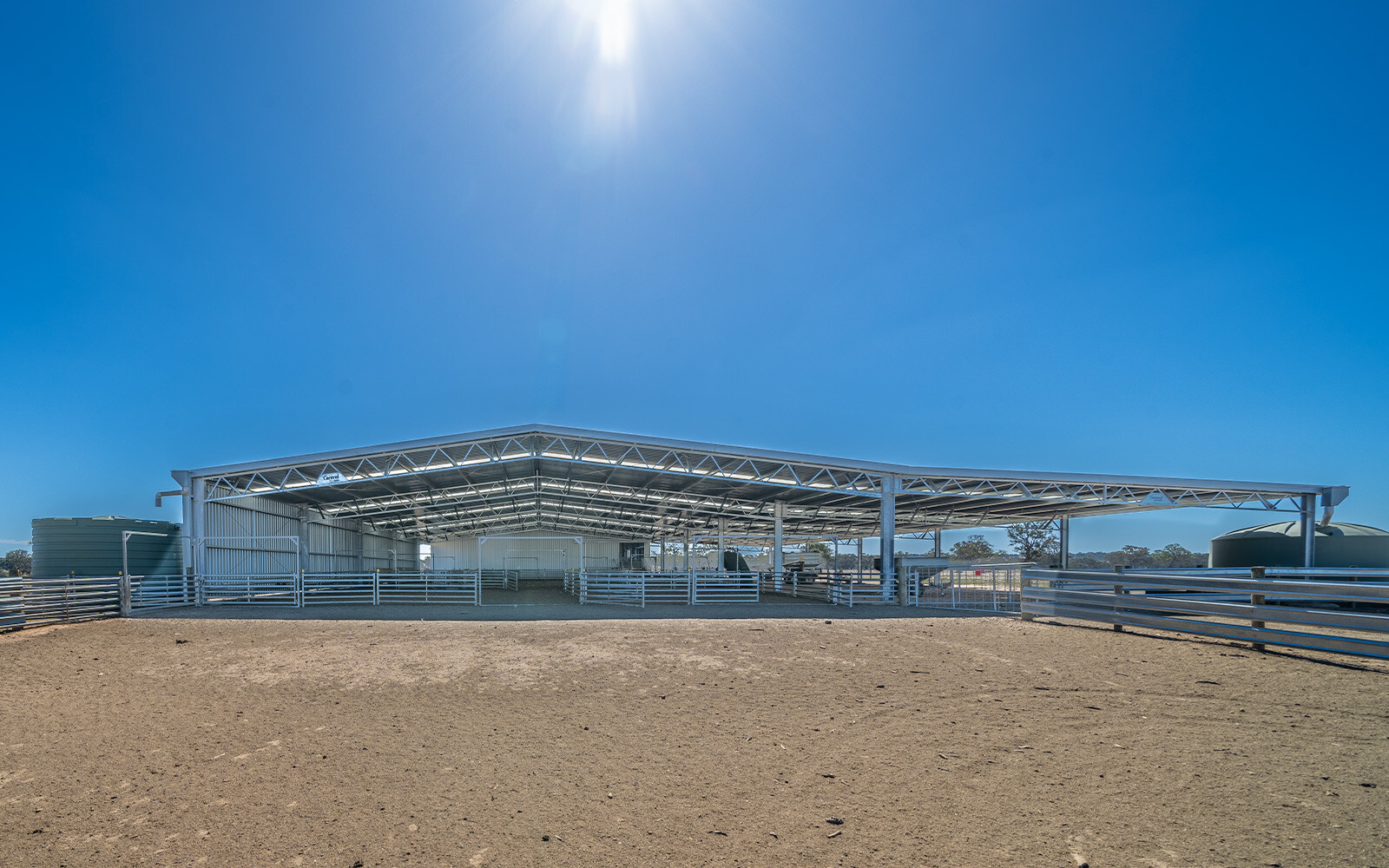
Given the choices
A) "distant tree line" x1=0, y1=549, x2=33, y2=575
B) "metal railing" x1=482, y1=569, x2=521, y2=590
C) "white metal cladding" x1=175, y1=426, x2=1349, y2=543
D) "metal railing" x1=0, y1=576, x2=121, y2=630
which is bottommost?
"distant tree line" x1=0, y1=549, x2=33, y2=575

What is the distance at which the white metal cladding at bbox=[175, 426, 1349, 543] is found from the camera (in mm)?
22172

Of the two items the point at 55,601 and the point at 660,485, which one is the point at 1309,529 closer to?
the point at 660,485

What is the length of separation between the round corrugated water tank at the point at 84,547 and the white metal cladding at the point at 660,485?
3036mm

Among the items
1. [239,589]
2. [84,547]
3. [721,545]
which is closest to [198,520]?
[239,589]

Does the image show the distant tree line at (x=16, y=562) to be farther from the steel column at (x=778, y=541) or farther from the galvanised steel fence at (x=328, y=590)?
the steel column at (x=778, y=541)

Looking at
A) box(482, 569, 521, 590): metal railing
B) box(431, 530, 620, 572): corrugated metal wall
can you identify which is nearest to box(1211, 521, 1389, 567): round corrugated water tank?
box(482, 569, 521, 590): metal railing

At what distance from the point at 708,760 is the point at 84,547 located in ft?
87.4

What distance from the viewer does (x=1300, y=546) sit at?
86.5 ft

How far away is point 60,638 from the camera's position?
12.6 m

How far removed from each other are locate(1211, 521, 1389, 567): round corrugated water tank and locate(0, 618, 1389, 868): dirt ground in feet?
81.2

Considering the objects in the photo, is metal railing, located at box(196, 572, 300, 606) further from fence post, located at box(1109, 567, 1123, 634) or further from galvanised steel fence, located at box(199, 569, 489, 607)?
fence post, located at box(1109, 567, 1123, 634)

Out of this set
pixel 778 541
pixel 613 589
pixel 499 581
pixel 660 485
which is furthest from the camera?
pixel 499 581

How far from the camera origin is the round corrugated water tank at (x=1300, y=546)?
2553 centimetres

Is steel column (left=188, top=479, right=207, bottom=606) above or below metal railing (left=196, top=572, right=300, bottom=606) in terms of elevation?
above
